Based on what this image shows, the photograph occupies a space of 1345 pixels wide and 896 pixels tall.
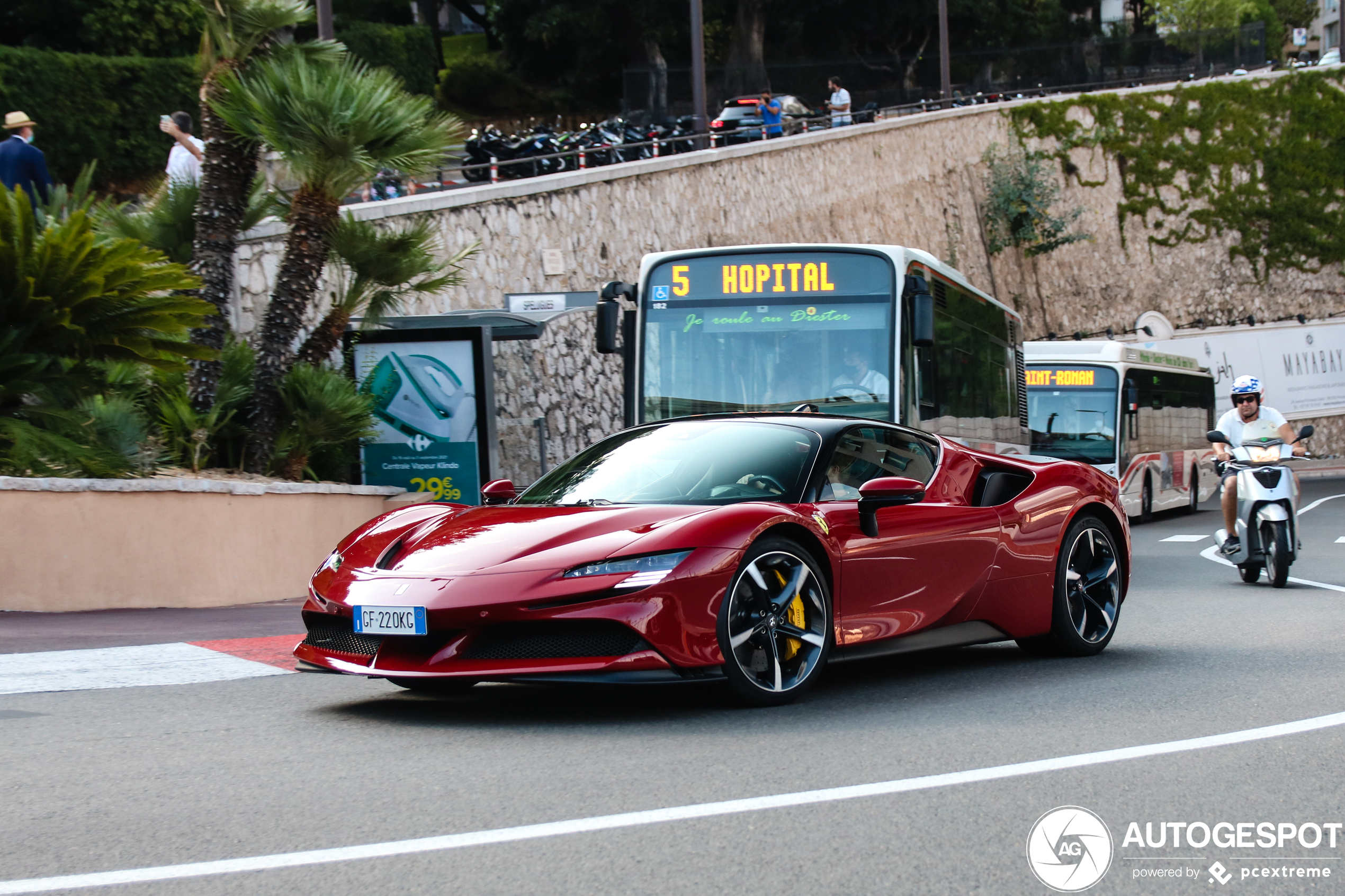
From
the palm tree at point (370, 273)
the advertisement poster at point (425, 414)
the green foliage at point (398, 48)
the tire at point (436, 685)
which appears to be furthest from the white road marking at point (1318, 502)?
the green foliage at point (398, 48)

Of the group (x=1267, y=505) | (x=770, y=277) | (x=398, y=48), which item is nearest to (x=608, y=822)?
(x=770, y=277)

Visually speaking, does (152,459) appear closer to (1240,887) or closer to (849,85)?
(1240,887)

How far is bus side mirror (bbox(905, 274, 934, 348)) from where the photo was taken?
12.3 meters

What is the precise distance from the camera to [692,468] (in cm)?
710

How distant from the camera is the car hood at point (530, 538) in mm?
6055

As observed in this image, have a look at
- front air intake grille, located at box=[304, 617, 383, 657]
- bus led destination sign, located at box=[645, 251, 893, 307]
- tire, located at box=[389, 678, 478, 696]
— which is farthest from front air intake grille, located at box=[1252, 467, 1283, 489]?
front air intake grille, located at box=[304, 617, 383, 657]

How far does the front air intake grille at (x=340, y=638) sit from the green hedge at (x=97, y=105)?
23.5 meters

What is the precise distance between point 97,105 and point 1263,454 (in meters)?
23.1

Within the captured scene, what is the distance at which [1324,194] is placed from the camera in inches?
2256

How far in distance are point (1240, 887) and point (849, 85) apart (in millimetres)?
56232

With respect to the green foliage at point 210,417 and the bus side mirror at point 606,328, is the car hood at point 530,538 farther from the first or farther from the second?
the green foliage at point 210,417

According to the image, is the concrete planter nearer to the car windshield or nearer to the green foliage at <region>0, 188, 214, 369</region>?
the green foliage at <region>0, 188, 214, 369</region>

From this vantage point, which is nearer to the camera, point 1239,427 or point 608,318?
point 608,318

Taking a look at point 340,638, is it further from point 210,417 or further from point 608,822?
point 210,417
